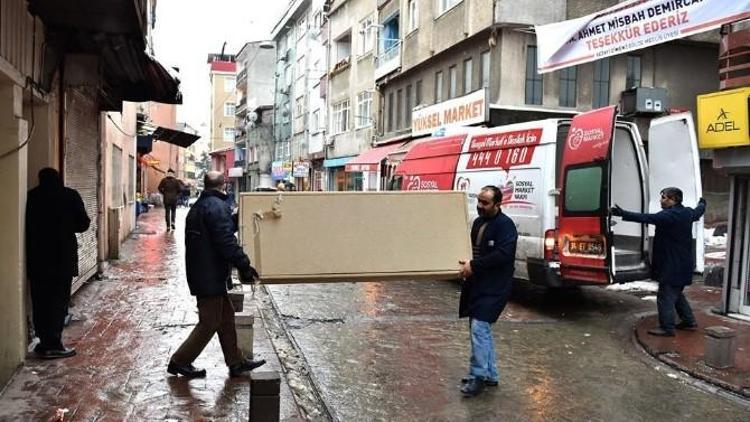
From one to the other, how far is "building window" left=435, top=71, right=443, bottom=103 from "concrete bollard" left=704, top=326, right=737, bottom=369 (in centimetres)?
1603

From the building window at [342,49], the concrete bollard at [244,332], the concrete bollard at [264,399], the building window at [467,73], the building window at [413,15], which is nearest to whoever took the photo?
the concrete bollard at [264,399]

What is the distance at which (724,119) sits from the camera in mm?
8414

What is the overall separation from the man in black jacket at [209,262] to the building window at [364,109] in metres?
23.4

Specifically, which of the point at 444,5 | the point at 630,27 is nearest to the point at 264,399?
the point at 630,27

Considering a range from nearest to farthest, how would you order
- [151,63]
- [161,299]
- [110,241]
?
[151,63] < [161,299] < [110,241]

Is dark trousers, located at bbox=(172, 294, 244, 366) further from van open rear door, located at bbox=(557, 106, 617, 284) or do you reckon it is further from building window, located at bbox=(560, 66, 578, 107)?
building window, located at bbox=(560, 66, 578, 107)

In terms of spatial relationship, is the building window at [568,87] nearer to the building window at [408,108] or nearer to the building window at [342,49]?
the building window at [408,108]

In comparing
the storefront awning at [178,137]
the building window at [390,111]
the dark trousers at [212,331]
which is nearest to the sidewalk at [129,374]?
the dark trousers at [212,331]

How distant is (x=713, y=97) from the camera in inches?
338

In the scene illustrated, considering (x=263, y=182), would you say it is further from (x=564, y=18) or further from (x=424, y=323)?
(x=424, y=323)

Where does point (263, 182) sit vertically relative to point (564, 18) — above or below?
below

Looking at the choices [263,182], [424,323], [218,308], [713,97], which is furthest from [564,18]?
[263,182]

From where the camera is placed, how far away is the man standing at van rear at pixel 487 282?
569 centimetres

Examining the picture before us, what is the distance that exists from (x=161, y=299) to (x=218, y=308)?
4.20 m
